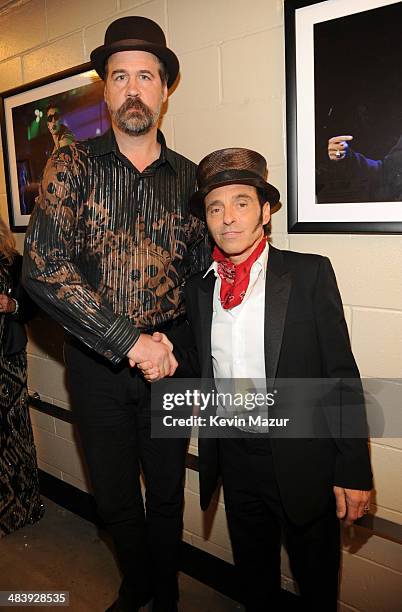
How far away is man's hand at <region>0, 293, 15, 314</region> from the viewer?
220 cm

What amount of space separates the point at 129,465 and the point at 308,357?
2.52 ft

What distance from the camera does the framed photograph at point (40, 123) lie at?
2125 mm

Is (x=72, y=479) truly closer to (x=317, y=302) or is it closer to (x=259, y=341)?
(x=259, y=341)

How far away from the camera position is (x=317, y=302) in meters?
1.32

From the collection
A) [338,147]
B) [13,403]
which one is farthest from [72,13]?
[13,403]

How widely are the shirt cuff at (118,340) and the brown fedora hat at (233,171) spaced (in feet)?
1.53

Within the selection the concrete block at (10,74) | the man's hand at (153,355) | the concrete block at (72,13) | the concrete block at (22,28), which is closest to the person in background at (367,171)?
the man's hand at (153,355)

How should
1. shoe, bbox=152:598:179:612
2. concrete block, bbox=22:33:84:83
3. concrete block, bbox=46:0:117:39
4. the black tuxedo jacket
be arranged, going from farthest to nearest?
concrete block, bbox=22:33:84:83, concrete block, bbox=46:0:117:39, shoe, bbox=152:598:179:612, the black tuxedo jacket

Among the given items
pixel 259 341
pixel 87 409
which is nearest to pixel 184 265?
pixel 259 341

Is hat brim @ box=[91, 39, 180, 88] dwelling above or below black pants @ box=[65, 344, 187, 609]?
above

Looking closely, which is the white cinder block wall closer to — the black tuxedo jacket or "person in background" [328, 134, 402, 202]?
"person in background" [328, 134, 402, 202]

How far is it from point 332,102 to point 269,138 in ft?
0.83

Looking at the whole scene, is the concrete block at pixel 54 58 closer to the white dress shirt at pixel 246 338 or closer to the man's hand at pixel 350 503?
the white dress shirt at pixel 246 338

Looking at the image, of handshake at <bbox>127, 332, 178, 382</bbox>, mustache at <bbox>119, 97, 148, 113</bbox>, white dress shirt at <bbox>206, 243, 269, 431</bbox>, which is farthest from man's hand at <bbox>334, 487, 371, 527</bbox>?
mustache at <bbox>119, 97, 148, 113</bbox>
